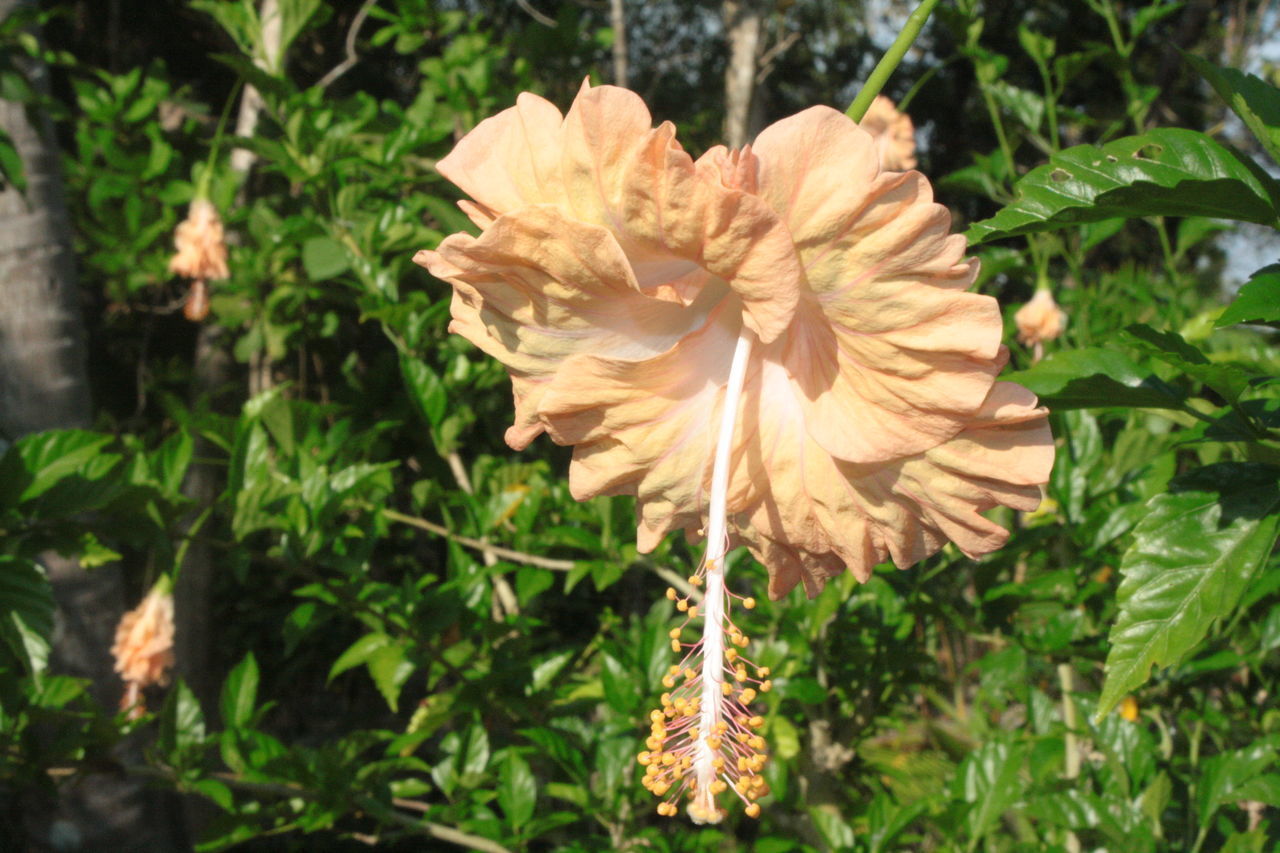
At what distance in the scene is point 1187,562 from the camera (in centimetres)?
92

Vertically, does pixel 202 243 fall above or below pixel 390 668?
above

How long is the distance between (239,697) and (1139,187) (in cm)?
157

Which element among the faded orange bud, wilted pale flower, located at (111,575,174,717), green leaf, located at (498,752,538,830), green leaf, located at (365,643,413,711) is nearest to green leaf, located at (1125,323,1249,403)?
green leaf, located at (498,752,538,830)

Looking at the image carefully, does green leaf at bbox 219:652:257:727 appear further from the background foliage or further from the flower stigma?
the flower stigma

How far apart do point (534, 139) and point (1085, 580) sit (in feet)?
4.55

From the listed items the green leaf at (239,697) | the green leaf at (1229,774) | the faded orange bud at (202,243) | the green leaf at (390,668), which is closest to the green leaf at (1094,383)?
the green leaf at (1229,774)

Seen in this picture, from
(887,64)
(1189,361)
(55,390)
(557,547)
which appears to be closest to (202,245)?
(55,390)

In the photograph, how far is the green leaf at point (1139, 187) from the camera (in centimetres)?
75

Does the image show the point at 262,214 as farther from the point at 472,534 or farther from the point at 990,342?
the point at 990,342

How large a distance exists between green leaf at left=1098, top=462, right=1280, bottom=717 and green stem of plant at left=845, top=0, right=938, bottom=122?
45 cm

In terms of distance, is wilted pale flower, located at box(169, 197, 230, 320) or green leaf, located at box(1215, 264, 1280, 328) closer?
green leaf, located at box(1215, 264, 1280, 328)

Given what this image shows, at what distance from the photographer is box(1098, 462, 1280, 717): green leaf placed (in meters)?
0.87

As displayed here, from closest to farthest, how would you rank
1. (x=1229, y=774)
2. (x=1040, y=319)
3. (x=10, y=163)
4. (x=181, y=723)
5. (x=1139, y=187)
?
(x=1139, y=187) → (x=1229, y=774) → (x=181, y=723) → (x=10, y=163) → (x=1040, y=319)

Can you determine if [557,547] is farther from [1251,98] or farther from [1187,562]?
[1251,98]
